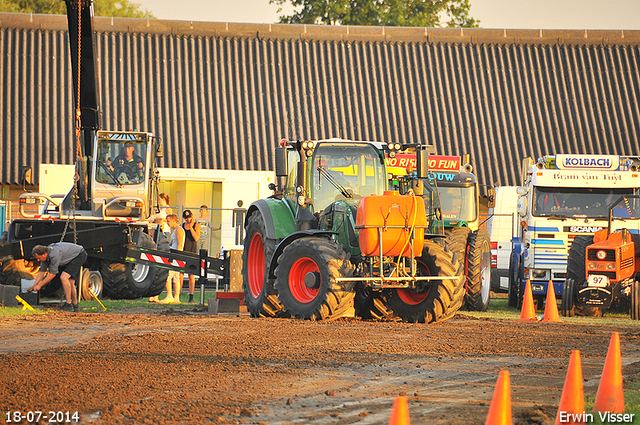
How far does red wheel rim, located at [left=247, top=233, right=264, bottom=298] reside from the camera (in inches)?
550

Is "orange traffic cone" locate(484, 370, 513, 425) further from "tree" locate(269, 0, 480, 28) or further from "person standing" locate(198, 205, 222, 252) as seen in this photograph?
"tree" locate(269, 0, 480, 28)

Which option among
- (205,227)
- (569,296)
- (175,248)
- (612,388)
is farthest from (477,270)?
(612,388)

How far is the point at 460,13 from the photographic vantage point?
148 ft

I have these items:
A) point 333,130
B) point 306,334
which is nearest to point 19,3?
point 333,130

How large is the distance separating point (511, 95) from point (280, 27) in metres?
8.18

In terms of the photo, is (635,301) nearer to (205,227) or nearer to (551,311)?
(551,311)

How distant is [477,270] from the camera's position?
16234 mm

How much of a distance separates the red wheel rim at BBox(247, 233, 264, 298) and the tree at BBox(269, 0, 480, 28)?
3034cm

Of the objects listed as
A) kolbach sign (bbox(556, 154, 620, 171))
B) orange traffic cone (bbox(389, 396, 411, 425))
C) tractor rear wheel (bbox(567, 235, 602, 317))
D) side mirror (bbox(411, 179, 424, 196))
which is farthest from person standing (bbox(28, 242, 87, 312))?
orange traffic cone (bbox(389, 396, 411, 425))

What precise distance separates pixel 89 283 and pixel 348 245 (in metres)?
6.15

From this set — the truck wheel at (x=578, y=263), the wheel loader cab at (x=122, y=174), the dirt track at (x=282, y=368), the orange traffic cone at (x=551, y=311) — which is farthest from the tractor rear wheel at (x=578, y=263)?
the wheel loader cab at (x=122, y=174)

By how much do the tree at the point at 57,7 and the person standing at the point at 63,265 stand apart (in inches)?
1282

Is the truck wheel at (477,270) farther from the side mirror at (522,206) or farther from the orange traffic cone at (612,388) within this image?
the orange traffic cone at (612,388)

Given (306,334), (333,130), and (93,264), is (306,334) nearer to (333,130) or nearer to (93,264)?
(93,264)
